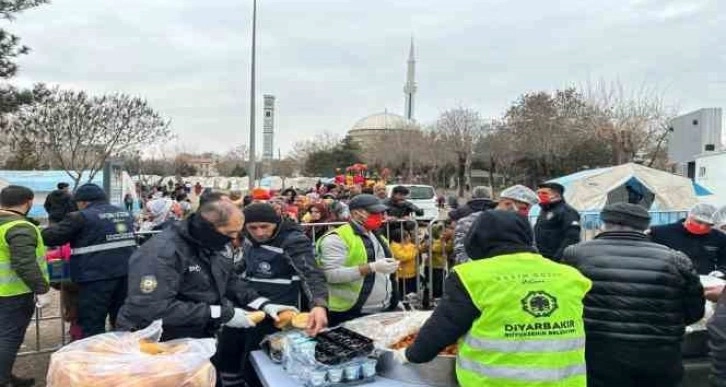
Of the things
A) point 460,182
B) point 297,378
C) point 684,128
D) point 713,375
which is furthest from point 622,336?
point 460,182

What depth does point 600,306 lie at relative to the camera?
9.01 ft

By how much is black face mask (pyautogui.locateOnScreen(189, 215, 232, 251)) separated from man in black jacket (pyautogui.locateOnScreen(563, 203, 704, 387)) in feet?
6.13

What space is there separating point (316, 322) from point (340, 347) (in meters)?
0.34

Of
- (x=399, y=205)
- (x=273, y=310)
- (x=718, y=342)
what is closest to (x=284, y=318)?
(x=273, y=310)

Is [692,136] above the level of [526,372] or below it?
above

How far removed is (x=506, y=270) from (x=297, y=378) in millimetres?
1211

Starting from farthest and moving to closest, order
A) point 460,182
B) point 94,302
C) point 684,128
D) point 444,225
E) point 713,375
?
1. point 460,182
2. point 684,128
3. point 444,225
4. point 94,302
5. point 713,375

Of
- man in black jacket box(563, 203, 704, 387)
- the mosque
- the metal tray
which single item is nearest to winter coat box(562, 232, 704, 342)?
man in black jacket box(563, 203, 704, 387)

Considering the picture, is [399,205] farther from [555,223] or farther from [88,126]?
[88,126]

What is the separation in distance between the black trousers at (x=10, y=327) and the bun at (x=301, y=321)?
260 centimetres

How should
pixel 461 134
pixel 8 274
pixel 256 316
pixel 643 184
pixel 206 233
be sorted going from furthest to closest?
pixel 461 134
pixel 643 184
pixel 8 274
pixel 256 316
pixel 206 233

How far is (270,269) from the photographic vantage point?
11.9 feet

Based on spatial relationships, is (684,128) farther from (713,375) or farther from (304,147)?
(304,147)

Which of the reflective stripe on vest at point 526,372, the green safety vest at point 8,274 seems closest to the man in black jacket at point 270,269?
the reflective stripe on vest at point 526,372
